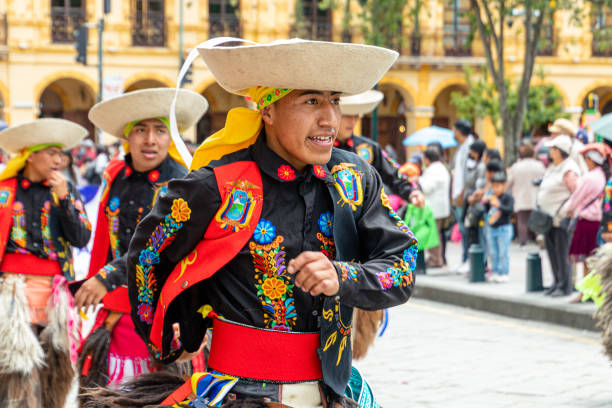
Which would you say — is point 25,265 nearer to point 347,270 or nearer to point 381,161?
point 381,161

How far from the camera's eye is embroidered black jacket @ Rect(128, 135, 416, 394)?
324cm

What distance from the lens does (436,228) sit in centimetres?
1436

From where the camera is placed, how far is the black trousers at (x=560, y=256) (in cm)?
1136

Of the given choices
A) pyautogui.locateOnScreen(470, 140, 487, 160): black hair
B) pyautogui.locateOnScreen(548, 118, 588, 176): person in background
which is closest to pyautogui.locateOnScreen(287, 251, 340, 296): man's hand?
pyautogui.locateOnScreen(548, 118, 588, 176): person in background

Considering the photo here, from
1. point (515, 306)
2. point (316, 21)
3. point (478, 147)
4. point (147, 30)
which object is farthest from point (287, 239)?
point (316, 21)

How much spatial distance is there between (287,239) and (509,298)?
839 cm

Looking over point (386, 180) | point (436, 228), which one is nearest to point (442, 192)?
point (436, 228)

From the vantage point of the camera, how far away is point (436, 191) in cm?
1516

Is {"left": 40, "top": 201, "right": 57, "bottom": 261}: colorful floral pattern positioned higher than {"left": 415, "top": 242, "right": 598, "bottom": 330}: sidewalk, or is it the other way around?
{"left": 40, "top": 201, "right": 57, "bottom": 261}: colorful floral pattern

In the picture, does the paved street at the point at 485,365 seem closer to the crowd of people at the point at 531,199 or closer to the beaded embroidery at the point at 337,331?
the crowd of people at the point at 531,199

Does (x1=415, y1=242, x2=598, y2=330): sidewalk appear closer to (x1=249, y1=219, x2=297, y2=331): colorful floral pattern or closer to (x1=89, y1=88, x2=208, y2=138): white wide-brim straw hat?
(x1=89, y1=88, x2=208, y2=138): white wide-brim straw hat

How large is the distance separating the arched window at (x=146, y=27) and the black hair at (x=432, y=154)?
79.4 ft

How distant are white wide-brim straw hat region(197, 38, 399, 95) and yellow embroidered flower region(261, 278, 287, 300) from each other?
0.62 m

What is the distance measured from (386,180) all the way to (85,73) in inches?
1209
